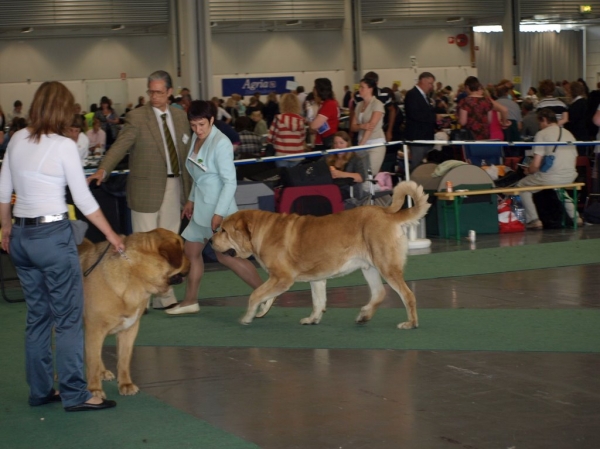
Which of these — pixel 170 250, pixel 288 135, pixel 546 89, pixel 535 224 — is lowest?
pixel 535 224

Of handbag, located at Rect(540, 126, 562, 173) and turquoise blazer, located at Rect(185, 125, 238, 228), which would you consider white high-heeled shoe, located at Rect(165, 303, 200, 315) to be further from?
handbag, located at Rect(540, 126, 562, 173)

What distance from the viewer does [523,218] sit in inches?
472

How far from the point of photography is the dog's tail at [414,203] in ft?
21.3

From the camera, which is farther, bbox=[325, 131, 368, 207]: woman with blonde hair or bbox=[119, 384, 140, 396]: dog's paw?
bbox=[325, 131, 368, 207]: woman with blonde hair

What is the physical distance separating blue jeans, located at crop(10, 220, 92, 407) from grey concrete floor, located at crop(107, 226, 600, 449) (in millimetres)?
612

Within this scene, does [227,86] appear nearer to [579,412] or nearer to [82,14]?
[82,14]

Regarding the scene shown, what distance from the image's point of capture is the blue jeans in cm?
457

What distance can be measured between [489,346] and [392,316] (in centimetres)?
124

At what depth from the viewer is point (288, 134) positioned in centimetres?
1162

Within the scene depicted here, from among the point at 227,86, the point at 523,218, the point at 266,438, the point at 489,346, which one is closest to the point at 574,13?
the point at 227,86

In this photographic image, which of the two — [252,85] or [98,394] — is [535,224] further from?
[252,85]

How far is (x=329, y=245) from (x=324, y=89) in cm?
600

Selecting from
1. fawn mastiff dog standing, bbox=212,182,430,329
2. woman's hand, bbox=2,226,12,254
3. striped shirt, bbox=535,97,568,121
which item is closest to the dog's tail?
fawn mastiff dog standing, bbox=212,182,430,329

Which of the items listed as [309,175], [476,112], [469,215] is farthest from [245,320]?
[476,112]
